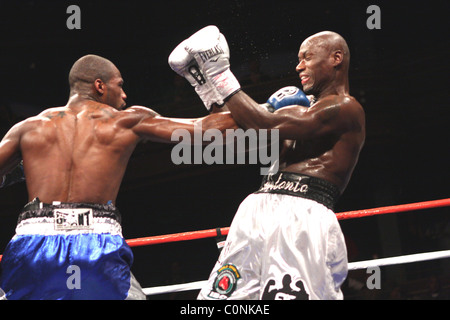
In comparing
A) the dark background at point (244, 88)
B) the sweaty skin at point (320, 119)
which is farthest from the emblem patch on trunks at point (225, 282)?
the dark background at point (244, 88)

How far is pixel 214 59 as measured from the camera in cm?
208

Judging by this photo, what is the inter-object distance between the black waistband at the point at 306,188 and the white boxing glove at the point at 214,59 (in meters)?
0.37

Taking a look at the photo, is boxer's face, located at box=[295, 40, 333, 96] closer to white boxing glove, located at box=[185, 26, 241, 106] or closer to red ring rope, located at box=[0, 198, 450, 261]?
white boxing glove, located at box=[185, 26, 241, 106]

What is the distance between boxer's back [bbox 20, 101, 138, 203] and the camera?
1.94 m

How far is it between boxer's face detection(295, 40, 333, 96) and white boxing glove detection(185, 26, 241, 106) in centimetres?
30

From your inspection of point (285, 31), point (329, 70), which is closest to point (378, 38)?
point (285, 31)

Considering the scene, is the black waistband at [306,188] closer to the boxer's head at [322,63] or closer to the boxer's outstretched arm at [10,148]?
the boxer's head at [322,63]

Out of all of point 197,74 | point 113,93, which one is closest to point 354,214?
point 197,74

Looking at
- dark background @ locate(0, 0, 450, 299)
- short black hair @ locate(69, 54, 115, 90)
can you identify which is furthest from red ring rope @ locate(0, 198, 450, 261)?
dark background @ locate(0, 0, 450, 299)

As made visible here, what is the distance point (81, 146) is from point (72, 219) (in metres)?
0.26

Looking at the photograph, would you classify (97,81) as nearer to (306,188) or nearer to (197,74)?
(197,74)

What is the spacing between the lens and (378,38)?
21.1ft

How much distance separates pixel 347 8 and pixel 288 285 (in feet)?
16.9
